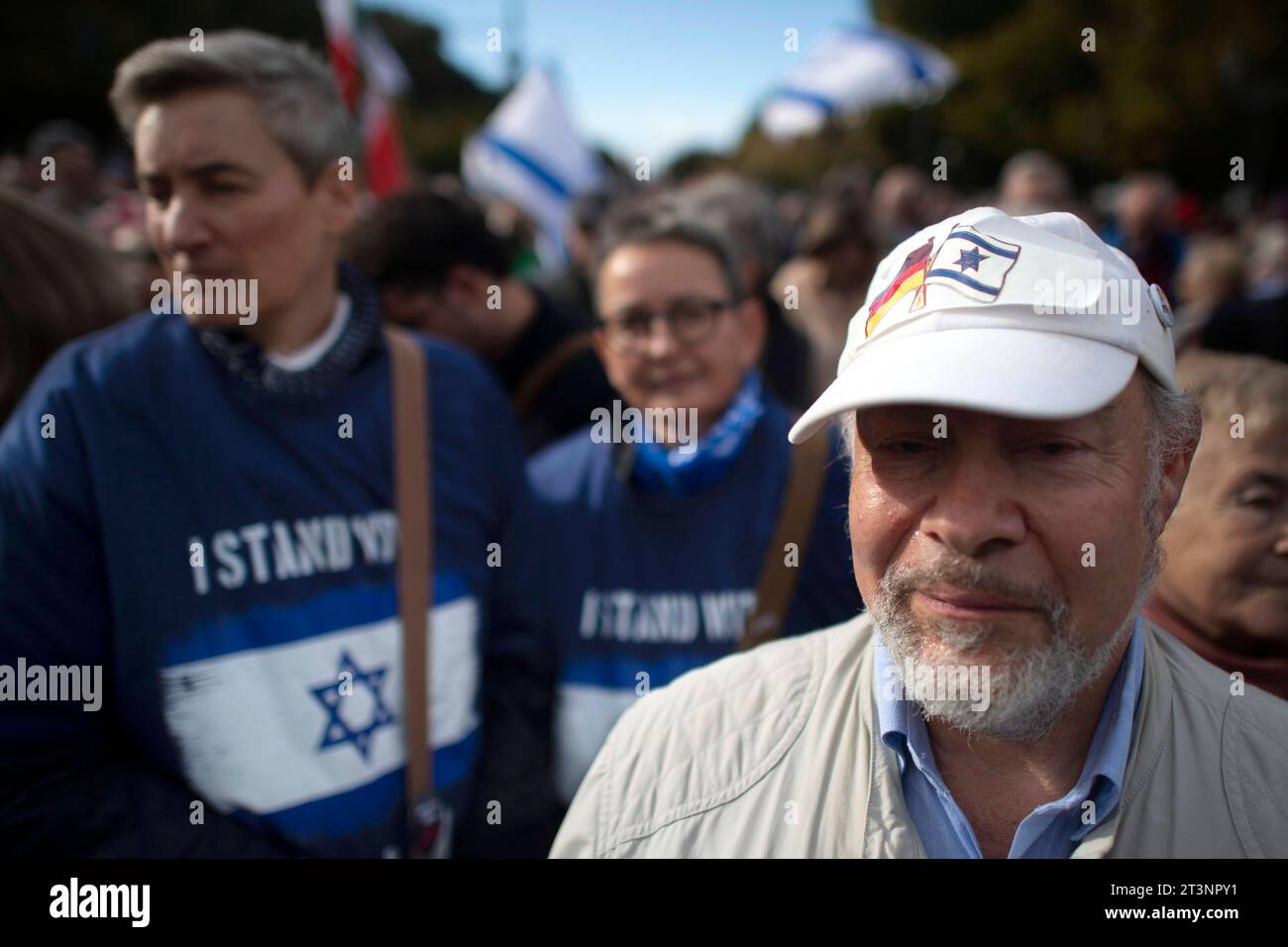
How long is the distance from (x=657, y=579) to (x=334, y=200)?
3.91ft

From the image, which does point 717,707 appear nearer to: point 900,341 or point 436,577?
point 900,341

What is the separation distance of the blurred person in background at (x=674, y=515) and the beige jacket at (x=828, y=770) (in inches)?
28.8

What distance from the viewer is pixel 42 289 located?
2432mm

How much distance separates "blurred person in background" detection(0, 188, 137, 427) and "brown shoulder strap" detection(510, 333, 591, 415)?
126 centimetres

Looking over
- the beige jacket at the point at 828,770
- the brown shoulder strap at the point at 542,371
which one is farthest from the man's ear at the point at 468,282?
the beige jacket at the point at 828,770

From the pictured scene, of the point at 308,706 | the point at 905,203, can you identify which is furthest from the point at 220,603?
the point at 905,203

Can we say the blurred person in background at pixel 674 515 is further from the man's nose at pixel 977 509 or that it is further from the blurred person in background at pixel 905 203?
the blurred person in background at pixel 905 203

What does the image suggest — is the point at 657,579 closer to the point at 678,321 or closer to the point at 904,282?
the point at 678,321

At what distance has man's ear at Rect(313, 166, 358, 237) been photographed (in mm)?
2211

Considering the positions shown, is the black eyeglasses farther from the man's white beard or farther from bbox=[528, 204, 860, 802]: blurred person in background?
the man's white beard

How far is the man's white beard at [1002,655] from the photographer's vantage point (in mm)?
1296

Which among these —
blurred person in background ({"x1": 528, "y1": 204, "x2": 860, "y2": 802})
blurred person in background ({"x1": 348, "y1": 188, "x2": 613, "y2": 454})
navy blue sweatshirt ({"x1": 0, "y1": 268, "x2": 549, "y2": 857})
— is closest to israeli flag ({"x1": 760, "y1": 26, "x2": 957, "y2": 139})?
blurred person in background ({"x1": 348, "y1": 188, "x2": 613, "y2": 454})
